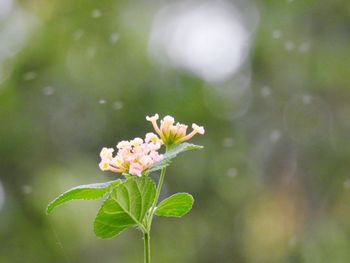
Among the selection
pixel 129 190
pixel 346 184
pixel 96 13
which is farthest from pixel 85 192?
pixel 96 13

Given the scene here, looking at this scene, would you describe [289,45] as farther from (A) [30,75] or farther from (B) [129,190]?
(B) [129,190]

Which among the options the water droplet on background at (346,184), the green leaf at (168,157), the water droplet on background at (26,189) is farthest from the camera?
the water droplet on background at (346,184)

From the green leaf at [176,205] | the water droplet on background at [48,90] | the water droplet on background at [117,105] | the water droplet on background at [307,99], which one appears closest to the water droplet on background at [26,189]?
the water droplet on background at [48,90]

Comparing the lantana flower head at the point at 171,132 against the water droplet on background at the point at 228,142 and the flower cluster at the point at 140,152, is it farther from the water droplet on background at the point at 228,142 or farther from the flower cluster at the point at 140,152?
the water droplet on background at the point at 228,142

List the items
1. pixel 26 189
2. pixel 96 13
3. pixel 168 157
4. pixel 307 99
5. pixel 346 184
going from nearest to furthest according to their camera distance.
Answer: pixel 168 157, pixel 26 189, pixel 346 184, pixel 96 13, pixel 307 99

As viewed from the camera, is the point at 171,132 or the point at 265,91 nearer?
the point at 171,132

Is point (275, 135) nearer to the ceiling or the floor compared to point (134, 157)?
nearer to the ceiling

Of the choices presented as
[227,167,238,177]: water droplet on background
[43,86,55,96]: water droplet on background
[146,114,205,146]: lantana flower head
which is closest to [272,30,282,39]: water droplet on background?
[227,167,238,177]: water droplet on background
